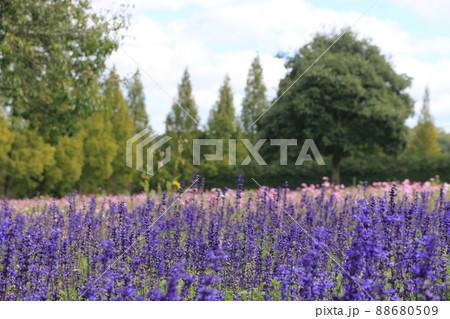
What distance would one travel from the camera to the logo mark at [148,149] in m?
12.2

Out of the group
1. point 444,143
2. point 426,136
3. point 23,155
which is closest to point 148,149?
point 23,155

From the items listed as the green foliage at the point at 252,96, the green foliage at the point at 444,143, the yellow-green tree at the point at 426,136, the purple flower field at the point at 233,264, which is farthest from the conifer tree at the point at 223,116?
the green foliage at the point at 444,143

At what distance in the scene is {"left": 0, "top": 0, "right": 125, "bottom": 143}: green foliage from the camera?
11.6m

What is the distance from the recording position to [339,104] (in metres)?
21.9

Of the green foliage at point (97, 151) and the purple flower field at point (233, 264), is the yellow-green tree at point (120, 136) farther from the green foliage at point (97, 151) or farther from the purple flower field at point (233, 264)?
the purple flower field at point (233, 264)

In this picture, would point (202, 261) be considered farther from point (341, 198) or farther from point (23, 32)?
point (23, 32)

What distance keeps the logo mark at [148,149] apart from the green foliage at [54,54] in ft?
7.80

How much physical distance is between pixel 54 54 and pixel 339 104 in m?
14.2

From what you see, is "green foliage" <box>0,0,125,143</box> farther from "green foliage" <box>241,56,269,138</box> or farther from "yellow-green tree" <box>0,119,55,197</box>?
"yellow-green tree" <box>0,119,55,197</box>

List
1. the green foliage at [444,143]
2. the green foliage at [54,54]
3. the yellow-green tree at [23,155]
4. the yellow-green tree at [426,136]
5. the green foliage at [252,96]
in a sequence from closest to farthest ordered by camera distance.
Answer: the green foliage at [252,96] → the green foliage at [54,54] → the yellow-green tree at [23,155] → the yellow-green tree at [426,136] → the green foliage at [444,143]

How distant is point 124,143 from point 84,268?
20846mm

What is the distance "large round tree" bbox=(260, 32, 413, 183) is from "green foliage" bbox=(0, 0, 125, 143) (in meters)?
9.33

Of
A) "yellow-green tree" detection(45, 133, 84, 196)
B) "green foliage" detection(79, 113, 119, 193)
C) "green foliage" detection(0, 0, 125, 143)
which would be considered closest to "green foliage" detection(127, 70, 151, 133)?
"green foliage" detection(79, 113, 119, 193)

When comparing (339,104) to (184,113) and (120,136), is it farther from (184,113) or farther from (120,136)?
(184,113)
